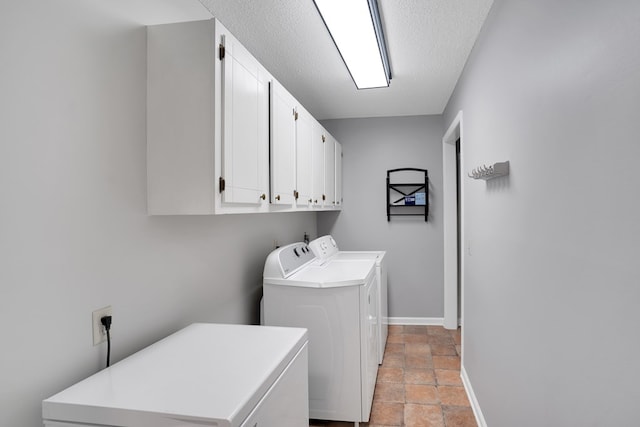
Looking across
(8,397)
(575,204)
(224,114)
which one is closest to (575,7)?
(575,204)

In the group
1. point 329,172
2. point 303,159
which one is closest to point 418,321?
point 329,172

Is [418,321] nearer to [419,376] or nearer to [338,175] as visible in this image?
[419,376]

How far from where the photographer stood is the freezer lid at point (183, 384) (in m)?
1.01

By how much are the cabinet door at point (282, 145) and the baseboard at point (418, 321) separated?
2766mm

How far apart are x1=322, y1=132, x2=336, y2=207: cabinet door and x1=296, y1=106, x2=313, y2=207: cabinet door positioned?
0.58m

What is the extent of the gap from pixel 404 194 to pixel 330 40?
2391 millimetres

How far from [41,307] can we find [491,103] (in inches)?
87.6

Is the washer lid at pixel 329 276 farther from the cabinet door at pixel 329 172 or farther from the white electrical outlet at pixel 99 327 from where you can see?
the white electrical outlet at pixel 99 327

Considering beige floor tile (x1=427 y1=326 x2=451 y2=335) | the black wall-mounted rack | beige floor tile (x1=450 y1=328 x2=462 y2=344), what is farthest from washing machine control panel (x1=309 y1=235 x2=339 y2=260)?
beige floor tile (x1=450 y1=328 x2=462 y2=344)

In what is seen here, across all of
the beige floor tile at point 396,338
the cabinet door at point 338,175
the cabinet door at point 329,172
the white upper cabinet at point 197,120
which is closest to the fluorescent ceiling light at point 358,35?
the white upper cabinet at point 197,120

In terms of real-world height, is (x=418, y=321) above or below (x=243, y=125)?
below

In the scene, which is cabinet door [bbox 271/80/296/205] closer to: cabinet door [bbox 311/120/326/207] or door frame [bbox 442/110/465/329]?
cabinet door [bbox 311/120/326/207]

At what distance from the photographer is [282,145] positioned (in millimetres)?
2250

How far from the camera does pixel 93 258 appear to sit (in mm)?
1306
